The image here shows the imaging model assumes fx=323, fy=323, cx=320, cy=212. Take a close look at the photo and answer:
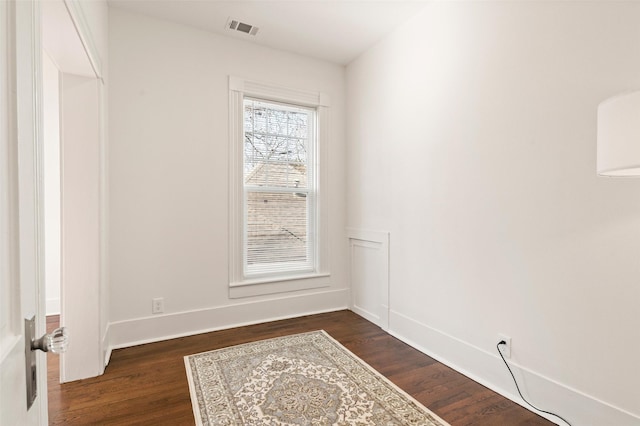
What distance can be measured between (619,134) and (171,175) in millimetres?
2947

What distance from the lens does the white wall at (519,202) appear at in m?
1.58

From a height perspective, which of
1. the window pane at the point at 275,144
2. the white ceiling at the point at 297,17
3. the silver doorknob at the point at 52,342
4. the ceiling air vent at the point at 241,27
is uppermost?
the white ceiling at the point at 297,17

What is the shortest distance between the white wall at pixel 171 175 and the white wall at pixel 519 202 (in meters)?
1.53

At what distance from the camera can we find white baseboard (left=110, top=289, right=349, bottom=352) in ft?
8.97

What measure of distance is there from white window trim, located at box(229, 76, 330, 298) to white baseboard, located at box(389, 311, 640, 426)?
1.10m

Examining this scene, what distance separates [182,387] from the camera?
82.7 inches

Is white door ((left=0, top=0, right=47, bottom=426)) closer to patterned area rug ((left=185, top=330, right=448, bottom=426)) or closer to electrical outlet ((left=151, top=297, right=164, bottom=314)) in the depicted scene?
patterned area rug ((left=185, top=330, right=448, bottom=426))

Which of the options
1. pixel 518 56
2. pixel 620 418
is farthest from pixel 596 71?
pixel 620 418

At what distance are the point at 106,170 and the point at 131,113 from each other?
0.55 meters

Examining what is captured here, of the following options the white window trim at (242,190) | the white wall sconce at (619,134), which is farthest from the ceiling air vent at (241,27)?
the white wall sconce at (619,134)

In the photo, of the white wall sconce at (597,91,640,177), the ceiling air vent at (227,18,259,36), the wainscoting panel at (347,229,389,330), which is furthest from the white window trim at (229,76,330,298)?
the white wall sconce at (597,91,640,177)

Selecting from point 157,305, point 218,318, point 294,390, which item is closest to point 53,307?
point 157,305

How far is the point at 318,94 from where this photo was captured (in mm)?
3535

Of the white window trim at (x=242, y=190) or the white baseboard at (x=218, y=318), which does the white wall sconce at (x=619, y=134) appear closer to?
the white window trim at (x=242, y=190)
